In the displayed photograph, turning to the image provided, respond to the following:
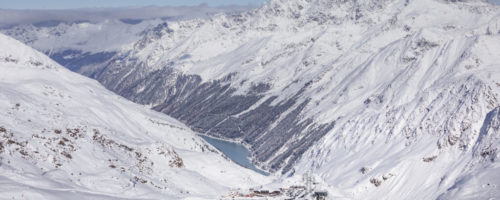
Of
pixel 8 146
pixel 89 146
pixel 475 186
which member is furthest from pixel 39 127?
pixel 475 186

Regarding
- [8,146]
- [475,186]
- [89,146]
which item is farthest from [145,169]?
[475,186]

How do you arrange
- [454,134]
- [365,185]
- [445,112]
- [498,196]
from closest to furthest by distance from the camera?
[498,196] → [365,185] → [454,134] → [445,112]

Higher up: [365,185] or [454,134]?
[454,134]

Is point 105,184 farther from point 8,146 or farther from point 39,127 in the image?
point 39,127

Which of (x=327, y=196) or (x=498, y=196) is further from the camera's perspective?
(x=498, y=196)

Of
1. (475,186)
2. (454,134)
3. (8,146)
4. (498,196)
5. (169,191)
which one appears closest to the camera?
(8,146)

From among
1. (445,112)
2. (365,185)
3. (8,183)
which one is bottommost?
(365,185)
